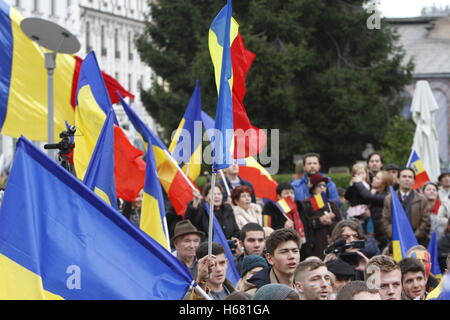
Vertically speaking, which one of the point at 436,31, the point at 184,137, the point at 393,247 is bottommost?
the point at 393,247

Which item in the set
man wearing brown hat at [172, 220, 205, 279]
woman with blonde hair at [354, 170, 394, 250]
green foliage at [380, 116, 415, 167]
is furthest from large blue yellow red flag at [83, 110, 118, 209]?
green foliage at [380, 116, 415, 167]

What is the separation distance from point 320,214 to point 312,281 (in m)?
5.91

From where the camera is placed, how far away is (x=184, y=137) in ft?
40.9

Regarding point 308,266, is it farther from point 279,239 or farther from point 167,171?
point 167,171

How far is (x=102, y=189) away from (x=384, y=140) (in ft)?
90.6

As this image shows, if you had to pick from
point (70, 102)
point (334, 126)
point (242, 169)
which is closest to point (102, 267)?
point (70, 102)

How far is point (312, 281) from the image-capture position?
19.1ft

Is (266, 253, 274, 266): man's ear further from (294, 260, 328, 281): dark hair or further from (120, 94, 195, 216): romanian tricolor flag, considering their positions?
(120, 94, 195, 216): romanian tricolor flag

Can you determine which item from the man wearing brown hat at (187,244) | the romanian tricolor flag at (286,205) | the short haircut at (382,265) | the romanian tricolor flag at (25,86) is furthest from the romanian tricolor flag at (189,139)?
the short haircut at (382,265)

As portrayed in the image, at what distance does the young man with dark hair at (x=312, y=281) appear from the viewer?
5.74 meters

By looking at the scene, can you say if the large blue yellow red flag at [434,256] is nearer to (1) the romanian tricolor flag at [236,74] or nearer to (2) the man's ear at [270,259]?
(1) the romanian tricolor flag at [236,74]

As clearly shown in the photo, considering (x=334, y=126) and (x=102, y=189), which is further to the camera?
(x=334, y=126)

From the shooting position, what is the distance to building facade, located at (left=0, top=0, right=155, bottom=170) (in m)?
64.4

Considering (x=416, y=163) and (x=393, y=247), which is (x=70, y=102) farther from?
(x=416, y=163)
